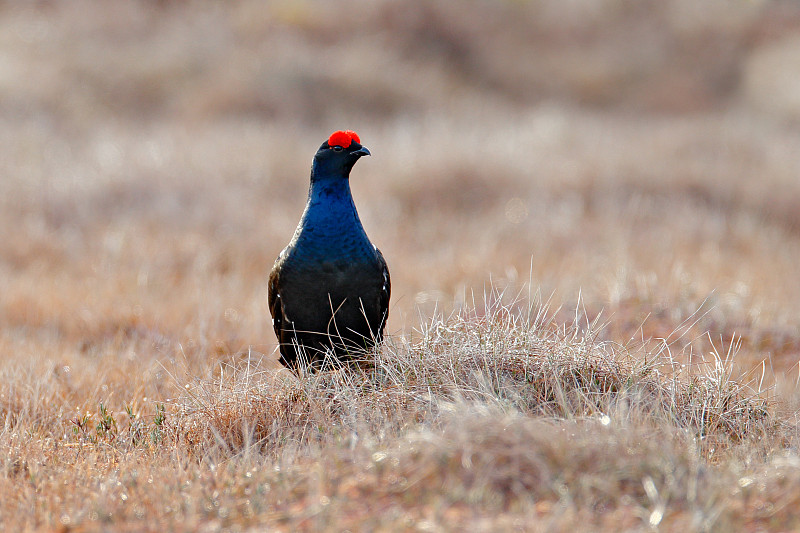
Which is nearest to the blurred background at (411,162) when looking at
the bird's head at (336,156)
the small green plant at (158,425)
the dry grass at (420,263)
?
the dry grass at (420,263)

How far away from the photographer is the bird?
4500 millimetres

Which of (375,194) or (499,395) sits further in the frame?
(375,194)

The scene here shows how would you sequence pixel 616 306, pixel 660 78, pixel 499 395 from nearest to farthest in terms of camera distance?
pixel 499 395
pixel 616 306
pixel 660 78

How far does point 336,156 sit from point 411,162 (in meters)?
7.18

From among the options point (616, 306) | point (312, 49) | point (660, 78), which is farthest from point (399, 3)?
point (616, 306)

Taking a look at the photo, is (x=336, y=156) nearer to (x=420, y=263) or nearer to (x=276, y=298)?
(x=276, y=298)

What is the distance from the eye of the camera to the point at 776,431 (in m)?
3.78

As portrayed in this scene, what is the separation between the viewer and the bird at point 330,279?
4500mm

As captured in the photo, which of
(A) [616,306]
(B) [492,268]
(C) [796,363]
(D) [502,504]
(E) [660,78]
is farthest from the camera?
(E) [660,78]

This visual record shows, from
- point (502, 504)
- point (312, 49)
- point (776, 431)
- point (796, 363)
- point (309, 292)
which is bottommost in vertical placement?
point (796, 363)

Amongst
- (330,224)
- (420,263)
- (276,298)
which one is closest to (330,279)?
(330,224)

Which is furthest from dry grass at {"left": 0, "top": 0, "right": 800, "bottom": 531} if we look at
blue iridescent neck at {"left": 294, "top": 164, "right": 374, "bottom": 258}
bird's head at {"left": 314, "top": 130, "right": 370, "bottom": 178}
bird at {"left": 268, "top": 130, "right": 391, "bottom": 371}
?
bird's head at {"left": 314, "top": 130, "right": 370, "bottom": 178}

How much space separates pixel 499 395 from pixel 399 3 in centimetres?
1738

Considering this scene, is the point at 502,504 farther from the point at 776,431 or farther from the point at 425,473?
the point at 776,431
